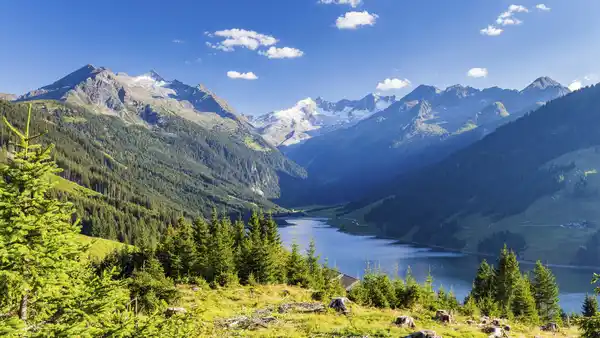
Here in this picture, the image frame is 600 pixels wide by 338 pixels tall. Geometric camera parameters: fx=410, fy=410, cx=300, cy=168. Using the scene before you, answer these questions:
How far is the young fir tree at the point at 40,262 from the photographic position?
537 inches

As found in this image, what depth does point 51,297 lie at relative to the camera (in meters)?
14.8

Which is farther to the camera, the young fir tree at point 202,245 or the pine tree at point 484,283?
the pine tree at point 484,283

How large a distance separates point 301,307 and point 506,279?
5570 centimetres

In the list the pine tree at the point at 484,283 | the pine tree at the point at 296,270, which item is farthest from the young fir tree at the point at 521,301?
the pine tree at the point at 296,270

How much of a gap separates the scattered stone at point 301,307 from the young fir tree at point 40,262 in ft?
112

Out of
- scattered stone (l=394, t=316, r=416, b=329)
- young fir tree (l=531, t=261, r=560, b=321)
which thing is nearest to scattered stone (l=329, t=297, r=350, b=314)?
scattered stone (l=394, t=316, r=416, b=329)

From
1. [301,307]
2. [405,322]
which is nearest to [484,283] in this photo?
[405,322]

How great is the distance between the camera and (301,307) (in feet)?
160

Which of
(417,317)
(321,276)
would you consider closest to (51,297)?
(417,317)

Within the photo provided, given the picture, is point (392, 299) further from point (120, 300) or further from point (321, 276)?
point (120, 300)

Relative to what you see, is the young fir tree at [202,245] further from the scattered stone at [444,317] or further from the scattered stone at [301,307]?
the scattered stone at [444,317]

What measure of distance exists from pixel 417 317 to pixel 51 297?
142ft

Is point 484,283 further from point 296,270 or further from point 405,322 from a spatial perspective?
point 405,322

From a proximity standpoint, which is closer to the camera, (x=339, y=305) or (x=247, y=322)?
(x=247, y=322)
